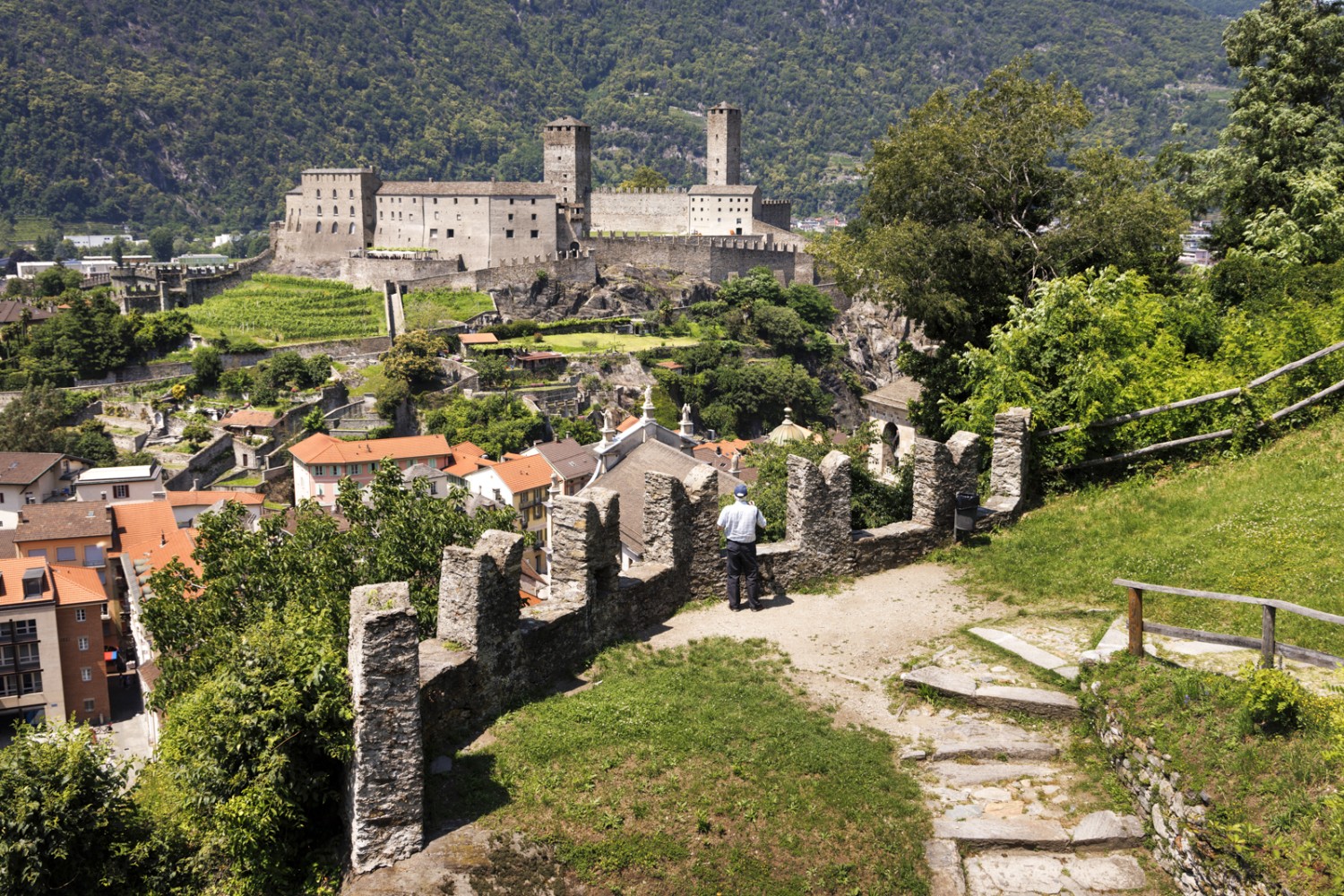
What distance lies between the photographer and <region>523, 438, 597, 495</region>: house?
49250 millimetres

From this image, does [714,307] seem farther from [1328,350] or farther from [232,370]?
[1328,350]

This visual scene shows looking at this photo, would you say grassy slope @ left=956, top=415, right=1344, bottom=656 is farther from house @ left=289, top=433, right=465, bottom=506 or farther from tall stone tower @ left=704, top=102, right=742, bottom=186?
tall stone tower @ left=704, top=102, right=742, bottom=186

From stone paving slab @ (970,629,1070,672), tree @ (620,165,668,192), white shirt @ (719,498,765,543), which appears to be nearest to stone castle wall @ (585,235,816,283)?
tree @ (620,165,668,192)

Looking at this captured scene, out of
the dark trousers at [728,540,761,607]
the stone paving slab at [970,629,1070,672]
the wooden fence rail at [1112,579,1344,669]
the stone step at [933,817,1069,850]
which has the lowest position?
the stone step at [933,817,1069,850]

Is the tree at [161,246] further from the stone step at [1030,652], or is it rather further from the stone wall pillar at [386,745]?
the stone wall pillar at [386,745]

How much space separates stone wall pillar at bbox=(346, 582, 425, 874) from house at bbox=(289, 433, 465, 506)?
47242 mm

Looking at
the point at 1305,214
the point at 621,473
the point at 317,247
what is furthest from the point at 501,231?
the point at 1305,214

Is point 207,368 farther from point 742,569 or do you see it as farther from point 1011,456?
point 742,569

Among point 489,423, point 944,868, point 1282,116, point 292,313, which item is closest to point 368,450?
point 489,423

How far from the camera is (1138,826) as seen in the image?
8336mm

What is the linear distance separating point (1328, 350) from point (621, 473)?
1834cm

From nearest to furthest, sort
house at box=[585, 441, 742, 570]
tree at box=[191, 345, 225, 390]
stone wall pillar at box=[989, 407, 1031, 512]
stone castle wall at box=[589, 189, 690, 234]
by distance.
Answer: stone wall pillar at box=[989, 407, 1031, 512], house at box=[585, 441, 742, 570], tree at box=[191, 345, 225, 390], stone castle wall at box=[589, 189, 690, 234]

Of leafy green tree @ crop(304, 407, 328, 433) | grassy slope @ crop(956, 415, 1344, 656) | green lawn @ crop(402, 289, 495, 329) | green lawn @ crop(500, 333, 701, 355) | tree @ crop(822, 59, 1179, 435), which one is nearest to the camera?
grassy slope @ crop(956, 415, 1344, 656)

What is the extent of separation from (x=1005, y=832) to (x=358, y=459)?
171ft
